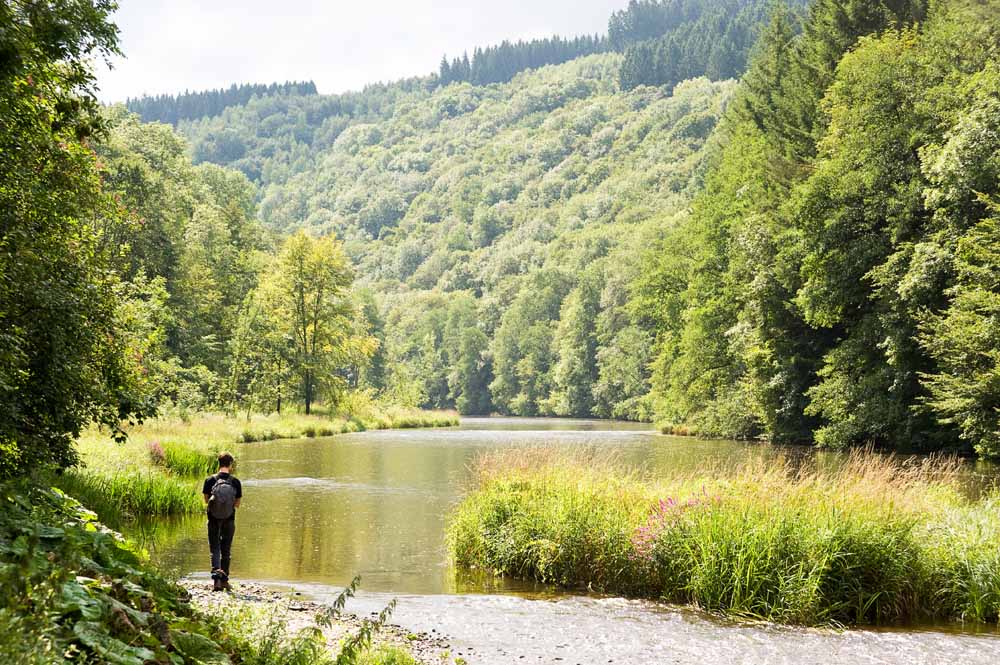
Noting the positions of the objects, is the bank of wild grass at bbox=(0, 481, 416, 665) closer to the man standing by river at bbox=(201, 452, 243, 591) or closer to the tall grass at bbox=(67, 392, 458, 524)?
the man standing by river at bbox=(201, 452, 243, 591)

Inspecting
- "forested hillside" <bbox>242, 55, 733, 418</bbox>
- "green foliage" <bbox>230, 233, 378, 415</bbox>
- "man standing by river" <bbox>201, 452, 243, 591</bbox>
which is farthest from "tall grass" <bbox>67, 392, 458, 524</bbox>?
"forested hillside" <bbox>242, 55, 733, 418</bbox>

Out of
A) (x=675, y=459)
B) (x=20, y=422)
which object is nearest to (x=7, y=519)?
(x=20, y=422)

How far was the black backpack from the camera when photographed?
1328cm

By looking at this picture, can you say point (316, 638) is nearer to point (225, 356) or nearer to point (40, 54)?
point (40, 54)

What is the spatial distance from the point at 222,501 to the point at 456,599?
12.4 feet

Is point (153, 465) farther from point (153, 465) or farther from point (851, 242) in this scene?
point (851, 242)

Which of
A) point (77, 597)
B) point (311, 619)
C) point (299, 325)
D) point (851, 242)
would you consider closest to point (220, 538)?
point (311, 619)

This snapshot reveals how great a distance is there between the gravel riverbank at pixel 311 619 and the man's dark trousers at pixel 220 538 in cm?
35

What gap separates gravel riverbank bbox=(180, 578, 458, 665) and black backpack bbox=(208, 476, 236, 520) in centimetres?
104

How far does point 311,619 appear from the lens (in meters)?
11.0

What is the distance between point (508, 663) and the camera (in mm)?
10094

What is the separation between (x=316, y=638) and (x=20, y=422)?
26.6 feet

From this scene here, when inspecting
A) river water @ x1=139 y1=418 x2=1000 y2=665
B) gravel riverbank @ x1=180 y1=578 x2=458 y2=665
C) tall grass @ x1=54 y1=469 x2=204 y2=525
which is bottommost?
river water @ x1=139 y1=418 x2=1000 y2=665

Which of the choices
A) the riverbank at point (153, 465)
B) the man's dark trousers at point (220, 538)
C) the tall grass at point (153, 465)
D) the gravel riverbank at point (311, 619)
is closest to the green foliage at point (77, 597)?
the gravel riverbank at point (311, 619)
